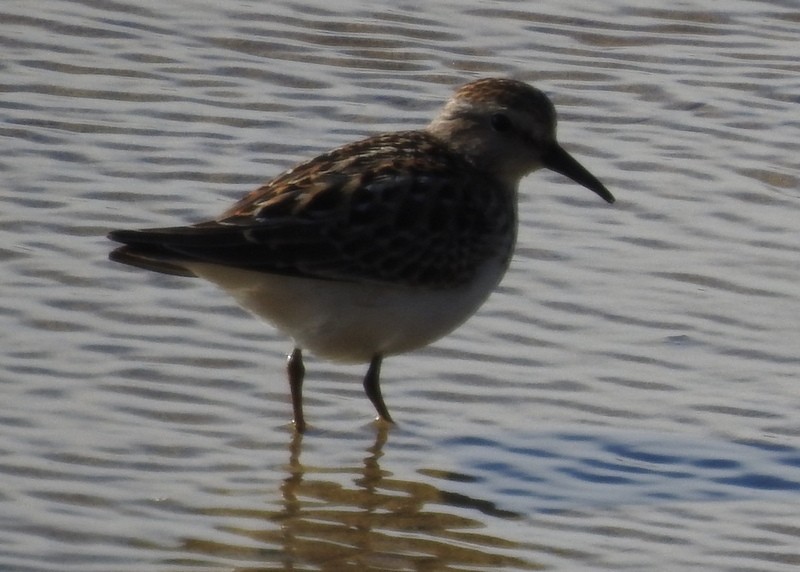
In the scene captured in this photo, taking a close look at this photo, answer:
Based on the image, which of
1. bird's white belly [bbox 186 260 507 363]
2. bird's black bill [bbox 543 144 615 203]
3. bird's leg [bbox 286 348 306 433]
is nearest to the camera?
bird's white belly [bbox 186 260 507 363]

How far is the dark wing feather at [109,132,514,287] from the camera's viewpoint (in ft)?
25.4

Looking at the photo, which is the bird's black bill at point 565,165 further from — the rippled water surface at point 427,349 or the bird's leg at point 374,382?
the bird's leg at point 374,382

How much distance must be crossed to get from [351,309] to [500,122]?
128 cm

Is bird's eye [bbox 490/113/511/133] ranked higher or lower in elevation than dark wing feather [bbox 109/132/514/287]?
higher

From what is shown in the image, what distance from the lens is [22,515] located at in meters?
6.84

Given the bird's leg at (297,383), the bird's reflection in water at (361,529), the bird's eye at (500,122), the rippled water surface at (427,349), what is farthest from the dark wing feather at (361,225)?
the bird's reflection in water at (361,529)

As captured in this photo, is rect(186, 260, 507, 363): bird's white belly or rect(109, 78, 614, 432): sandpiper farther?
rect(186, 260, 507, 363): bird's white belly

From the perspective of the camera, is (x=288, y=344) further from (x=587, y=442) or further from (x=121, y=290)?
(x=587, y=442)

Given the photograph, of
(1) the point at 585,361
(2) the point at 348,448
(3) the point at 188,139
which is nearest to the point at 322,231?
(2) the point at 348,448

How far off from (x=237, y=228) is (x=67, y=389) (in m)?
1.01

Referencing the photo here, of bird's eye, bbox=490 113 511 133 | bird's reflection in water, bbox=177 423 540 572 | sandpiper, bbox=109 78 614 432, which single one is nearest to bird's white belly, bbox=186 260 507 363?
sandpiper, bbox=109 78 614 432

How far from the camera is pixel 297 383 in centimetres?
822

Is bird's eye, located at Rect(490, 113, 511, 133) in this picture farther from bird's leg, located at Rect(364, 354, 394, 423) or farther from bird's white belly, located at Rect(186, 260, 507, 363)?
bird's leg, located at Rect(364, 354, 394, 423)

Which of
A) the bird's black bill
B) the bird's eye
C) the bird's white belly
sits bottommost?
the bird's white belly
